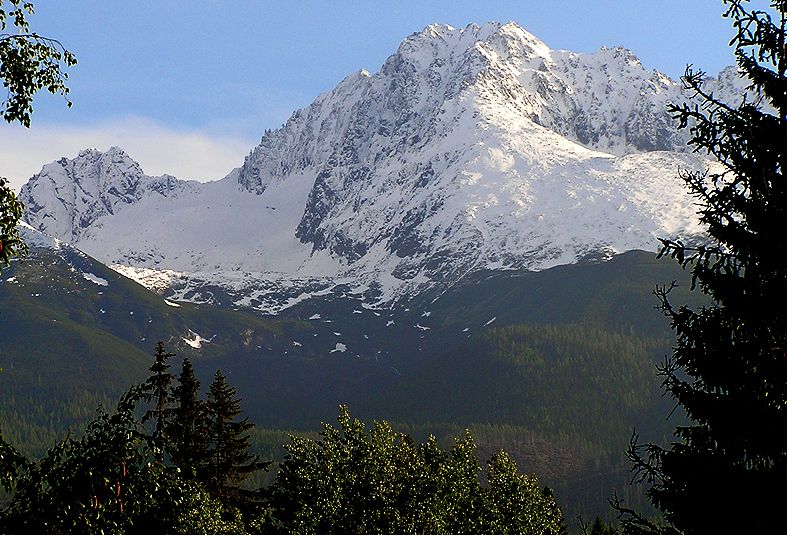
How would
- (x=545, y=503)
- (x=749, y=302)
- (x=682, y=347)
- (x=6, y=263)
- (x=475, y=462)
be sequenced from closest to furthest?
(x=6, y=263) → (x=749, y=302) → (x=682, y=347) → (x=545, y=503) → (x=475, y=462)

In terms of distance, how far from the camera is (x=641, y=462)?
691 inches

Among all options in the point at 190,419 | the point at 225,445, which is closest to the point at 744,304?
the point at 190,419

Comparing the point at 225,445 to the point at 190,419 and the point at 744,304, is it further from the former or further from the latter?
the point at 744,304

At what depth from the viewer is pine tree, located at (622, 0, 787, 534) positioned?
50.9 feet

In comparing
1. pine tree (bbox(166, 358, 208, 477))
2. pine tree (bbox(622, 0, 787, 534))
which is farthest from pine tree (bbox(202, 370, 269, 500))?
pine tree (bbox(622, 0, 787, 534))

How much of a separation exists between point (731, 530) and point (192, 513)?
23.6 metres

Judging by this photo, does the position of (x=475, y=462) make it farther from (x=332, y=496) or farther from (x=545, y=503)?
(x=332, y=496)

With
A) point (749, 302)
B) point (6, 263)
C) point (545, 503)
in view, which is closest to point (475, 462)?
point (545, 503)

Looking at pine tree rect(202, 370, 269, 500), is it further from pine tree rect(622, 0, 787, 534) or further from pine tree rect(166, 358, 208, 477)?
pine tree rect(622, 0, 787, 534)

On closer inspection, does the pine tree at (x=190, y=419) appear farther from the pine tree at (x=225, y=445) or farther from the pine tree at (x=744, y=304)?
the pine tree at (x=744, y=304)

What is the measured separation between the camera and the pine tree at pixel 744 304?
15.5 metres

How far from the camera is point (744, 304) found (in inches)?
618

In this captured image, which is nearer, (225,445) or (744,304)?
(744,304)

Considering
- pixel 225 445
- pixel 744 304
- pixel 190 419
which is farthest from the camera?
pixel 225 445
